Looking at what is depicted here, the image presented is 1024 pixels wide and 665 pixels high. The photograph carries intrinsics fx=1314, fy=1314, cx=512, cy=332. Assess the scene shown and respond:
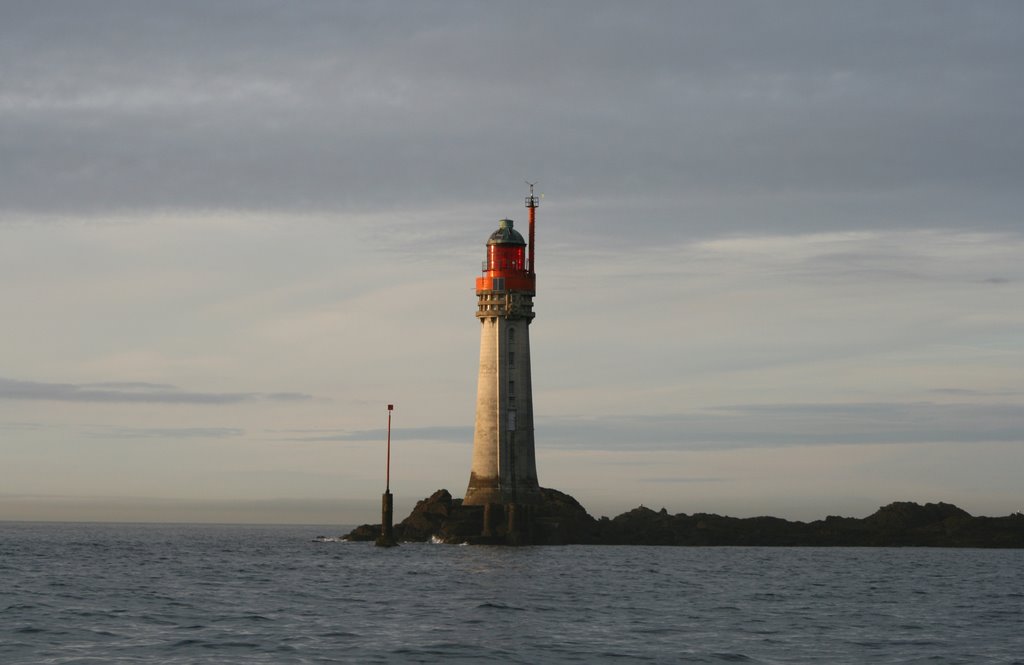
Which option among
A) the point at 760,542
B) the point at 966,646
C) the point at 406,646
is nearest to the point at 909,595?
the point at 966,646

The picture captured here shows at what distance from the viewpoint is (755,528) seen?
132500 millimetres

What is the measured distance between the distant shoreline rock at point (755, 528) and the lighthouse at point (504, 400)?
7041 millimetres

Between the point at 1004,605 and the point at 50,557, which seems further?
the point at 50,557

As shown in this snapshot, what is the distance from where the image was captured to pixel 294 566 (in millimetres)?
90938

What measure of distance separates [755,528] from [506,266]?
41456mm

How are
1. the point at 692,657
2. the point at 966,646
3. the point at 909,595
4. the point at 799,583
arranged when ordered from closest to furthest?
the point at 692,657 → the point at 966,646 → the point at 909,595 → the point at 799,583

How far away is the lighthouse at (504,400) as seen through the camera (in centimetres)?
10862

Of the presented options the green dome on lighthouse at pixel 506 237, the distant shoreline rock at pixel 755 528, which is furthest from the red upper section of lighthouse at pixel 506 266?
the distant shoreline rock at pixel 755 528

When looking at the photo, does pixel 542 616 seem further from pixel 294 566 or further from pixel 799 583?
pixel 294 566

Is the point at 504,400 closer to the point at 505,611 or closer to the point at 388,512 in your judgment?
the point at 388,512

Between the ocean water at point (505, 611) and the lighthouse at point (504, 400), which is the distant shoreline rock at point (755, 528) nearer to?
the lighthouse at point (504, 400)

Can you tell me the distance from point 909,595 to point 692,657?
30.2 metres

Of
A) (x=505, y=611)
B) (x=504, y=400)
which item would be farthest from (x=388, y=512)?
(x=505, y=611)

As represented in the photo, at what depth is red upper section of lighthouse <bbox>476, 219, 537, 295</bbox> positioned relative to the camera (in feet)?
362
